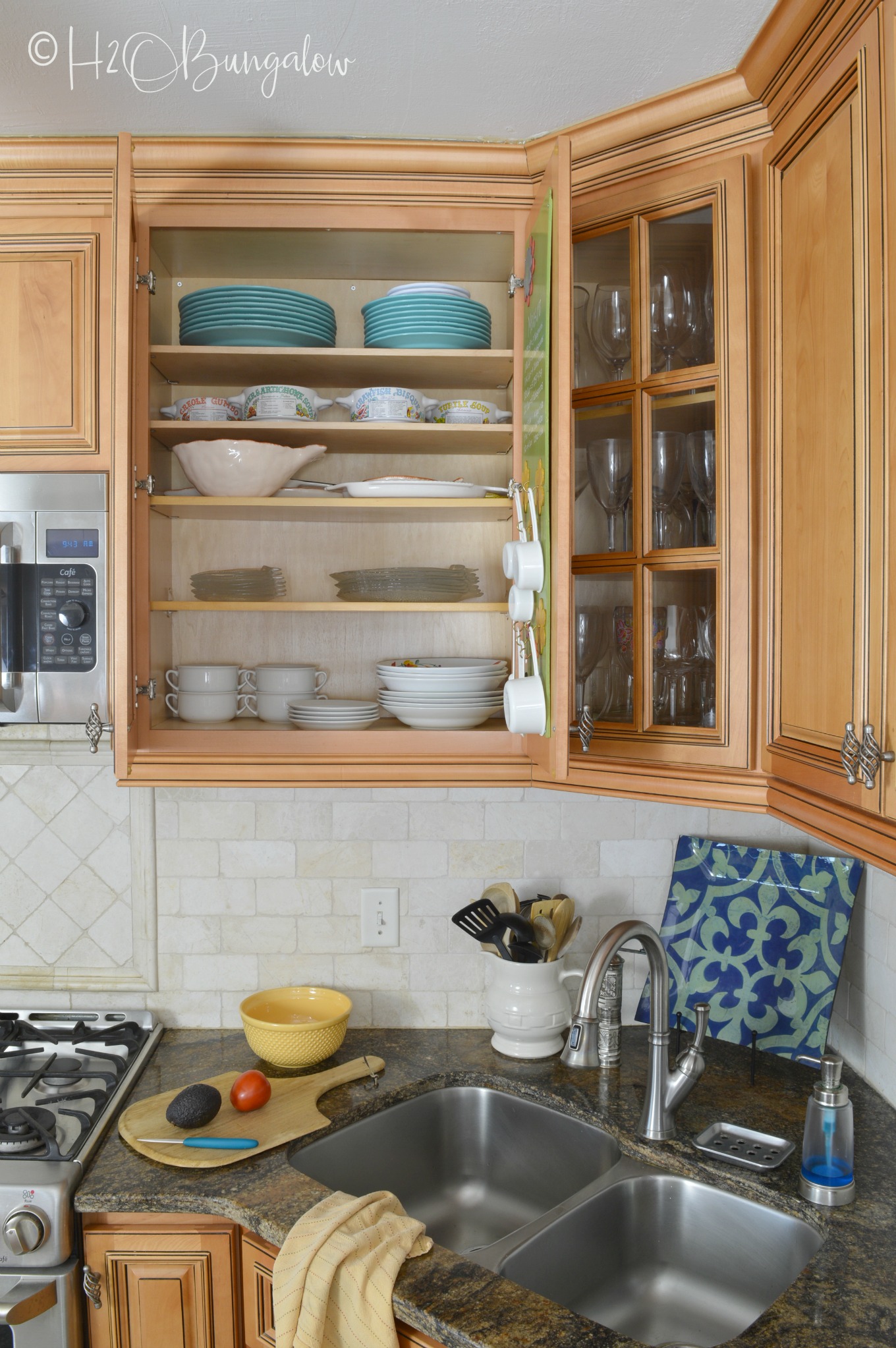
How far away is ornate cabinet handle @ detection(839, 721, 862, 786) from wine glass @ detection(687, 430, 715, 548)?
1.41 ft

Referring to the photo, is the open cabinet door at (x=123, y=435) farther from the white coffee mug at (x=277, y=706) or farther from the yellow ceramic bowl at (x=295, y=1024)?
the yellow ceramic bowl at (x=295, y=1024)

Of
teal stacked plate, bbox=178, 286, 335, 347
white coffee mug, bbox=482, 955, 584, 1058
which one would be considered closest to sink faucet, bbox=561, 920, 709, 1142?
white coffee mug, bbox=482, 955, 584, 1058

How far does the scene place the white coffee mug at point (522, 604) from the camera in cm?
145

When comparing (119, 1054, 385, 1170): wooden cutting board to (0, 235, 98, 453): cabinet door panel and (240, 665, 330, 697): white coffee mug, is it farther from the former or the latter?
(0, 235, 98, 453): cabinet door panel

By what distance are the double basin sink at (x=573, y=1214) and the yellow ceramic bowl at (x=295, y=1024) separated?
174 millimetres

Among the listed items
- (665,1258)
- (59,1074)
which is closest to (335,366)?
(59,1074)

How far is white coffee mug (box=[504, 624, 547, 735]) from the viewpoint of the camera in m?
1.42

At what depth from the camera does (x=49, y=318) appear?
1.60m

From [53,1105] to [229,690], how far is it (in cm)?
74

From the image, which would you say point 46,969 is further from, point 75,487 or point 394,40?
point 394,40

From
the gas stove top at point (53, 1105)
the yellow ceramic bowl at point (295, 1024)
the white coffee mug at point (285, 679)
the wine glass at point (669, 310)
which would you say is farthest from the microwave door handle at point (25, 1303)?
the wine glass at point (669, 310)

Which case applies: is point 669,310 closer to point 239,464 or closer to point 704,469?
point 704,469

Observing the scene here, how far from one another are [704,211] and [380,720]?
99cm

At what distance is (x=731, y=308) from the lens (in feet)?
4.64
